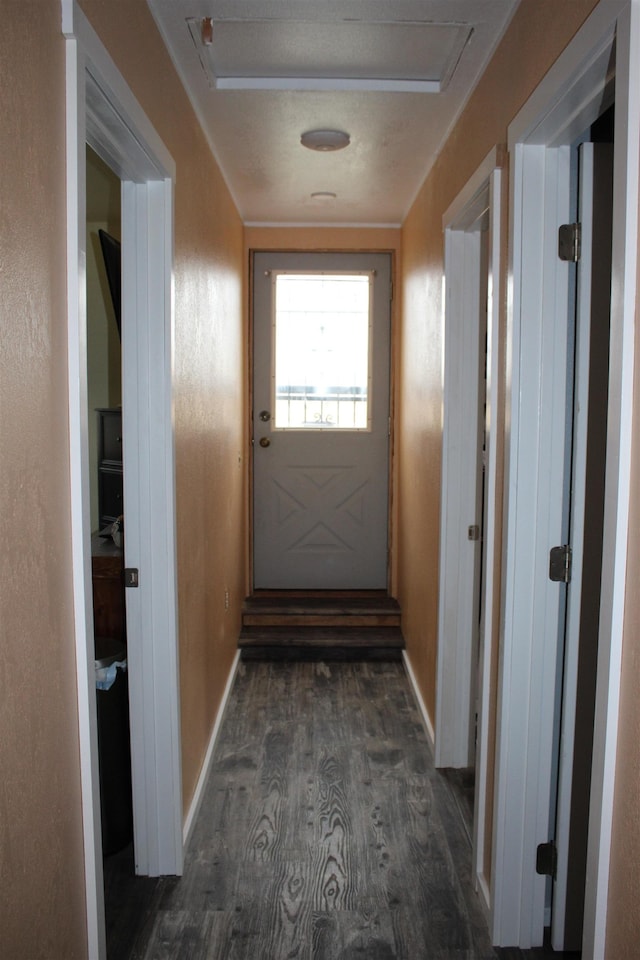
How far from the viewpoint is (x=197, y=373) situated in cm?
274

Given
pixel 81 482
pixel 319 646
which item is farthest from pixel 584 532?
pixel 319 646

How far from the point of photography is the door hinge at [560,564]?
1.87 meters

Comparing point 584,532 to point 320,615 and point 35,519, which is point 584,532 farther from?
point 320,615

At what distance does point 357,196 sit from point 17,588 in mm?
3307

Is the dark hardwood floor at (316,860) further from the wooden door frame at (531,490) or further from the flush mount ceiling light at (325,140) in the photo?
the flush mount ceiling light at (325,140)

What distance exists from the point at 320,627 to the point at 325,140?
103 inches

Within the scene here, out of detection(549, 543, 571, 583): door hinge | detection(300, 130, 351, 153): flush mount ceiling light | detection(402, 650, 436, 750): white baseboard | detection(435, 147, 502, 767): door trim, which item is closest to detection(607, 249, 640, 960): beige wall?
detection(549, 543, 571, 583): door hinge

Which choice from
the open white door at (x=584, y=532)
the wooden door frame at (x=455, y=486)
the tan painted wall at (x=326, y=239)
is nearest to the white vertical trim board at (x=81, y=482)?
the open white door at (x=584, y=532)

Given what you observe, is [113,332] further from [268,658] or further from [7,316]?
[7,316]

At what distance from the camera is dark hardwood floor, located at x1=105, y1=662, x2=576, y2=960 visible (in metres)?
2.01

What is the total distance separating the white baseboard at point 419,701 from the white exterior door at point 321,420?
2.76ft

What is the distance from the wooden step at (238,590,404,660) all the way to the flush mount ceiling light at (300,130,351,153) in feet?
8.23

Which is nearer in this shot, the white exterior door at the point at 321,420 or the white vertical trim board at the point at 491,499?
the white vertical trim board at the point at 491,499

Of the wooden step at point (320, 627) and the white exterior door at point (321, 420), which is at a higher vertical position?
the white exterior door at point (321, 420)
